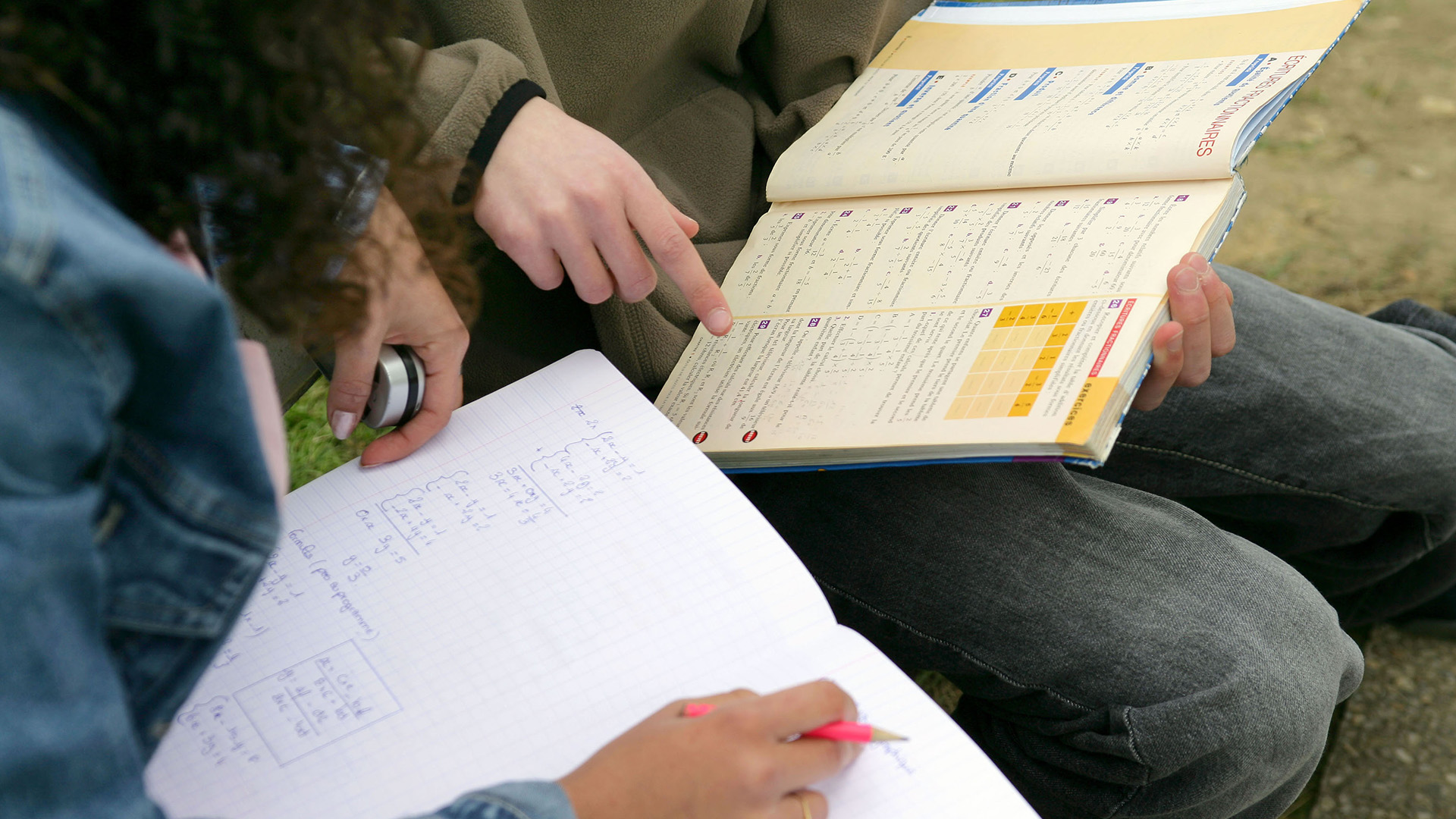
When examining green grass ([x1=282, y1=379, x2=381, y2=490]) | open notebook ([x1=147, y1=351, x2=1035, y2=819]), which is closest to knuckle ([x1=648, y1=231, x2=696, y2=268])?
open notebook ([x1=147, y1=351, x2=1035, y2=819])

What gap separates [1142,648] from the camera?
740mm

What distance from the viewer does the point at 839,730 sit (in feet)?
1.67

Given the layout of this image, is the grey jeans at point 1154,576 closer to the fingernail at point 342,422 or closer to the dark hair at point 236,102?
the fingernail at point 342,422

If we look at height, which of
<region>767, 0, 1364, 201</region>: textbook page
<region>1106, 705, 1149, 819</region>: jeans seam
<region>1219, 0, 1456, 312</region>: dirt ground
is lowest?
<region>1219, 0, 1456, 312</region>: dirt ground

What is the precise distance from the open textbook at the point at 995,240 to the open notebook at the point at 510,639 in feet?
0.35

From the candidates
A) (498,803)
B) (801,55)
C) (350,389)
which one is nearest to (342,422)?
(350,389)

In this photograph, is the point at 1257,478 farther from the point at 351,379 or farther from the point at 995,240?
the point at 351,379

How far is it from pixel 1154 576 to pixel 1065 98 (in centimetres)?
43

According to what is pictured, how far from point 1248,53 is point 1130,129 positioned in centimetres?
18

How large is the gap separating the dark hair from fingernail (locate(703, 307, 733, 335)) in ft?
1.05

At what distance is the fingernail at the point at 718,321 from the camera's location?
74cm

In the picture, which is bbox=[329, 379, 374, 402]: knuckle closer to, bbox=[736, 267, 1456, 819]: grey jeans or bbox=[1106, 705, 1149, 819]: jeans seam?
bbox=[736, 267, 1456, 819]: grey jeans

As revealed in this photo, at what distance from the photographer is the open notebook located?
53 cm

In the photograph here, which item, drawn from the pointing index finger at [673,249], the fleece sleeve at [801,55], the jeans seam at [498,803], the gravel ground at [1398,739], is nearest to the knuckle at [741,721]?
the jeans seam at [498,803]
